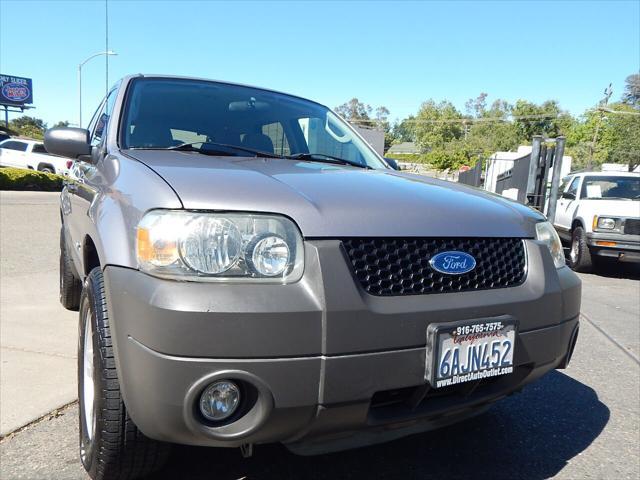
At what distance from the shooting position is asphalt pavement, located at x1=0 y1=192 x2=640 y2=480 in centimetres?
233

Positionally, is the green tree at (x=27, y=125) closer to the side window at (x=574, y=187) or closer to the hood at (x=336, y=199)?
the side window at (x=574, y=187)

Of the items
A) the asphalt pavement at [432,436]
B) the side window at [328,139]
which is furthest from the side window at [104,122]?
the asphalt pavement at [432,436]

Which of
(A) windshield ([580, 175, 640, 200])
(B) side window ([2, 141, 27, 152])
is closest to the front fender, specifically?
(A) windshield ([580, 175, 640, 200])

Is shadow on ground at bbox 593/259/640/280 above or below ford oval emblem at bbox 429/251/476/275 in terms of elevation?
below

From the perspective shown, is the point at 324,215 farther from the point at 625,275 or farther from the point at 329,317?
the point at 625,275

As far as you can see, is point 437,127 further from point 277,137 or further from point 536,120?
point 277,137

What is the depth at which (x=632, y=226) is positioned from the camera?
26.3ft

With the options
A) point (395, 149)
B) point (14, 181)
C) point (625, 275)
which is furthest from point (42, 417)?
point (395, 149)

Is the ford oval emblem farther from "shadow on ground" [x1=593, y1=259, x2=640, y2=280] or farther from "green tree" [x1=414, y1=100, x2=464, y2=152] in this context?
"green tree" [x1=414, y1=100, x2=464, y2=152]

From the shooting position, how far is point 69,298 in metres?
4.42

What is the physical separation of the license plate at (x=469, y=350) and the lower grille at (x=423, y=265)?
15 centimetres

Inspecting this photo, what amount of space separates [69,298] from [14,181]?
15448 millimetres

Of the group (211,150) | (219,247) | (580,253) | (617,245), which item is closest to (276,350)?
(219,247)

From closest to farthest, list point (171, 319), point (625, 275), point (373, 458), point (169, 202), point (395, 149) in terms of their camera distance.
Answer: point (171, 319) < point (169, 202) < point (373, 458) < point (625, 275) < point (395, 149)
